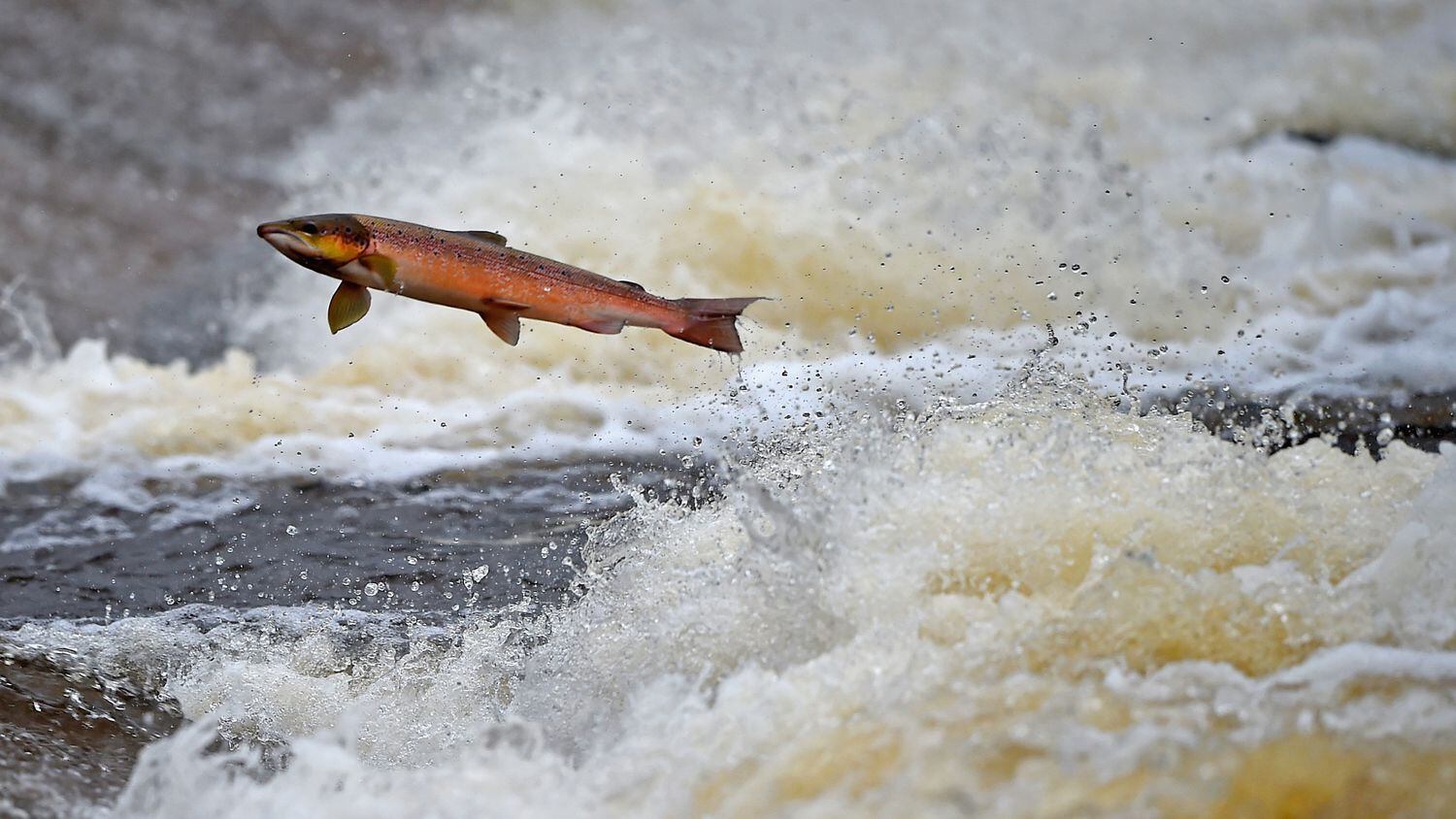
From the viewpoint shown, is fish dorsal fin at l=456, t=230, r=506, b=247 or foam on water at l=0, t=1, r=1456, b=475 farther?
foam on water at l=0, t=1, r=1456, b=475

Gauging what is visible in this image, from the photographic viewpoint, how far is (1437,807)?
1685mm

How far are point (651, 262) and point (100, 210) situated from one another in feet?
9.97

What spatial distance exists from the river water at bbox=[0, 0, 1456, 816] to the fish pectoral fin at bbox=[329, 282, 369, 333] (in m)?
0.59

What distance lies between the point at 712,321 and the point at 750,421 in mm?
2851

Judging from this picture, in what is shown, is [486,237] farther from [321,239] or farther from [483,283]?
[321,239]

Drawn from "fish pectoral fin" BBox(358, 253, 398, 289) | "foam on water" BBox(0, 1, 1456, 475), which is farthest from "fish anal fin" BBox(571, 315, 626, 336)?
"foam on water" BBox(0, 1, 1456, 475)

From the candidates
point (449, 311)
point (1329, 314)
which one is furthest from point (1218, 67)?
point (449, 311)

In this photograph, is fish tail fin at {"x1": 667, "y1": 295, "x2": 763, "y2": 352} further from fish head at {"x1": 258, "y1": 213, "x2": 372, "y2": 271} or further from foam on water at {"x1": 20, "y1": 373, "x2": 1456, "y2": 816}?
fish head at {"x1": 258, "y1": 213, "x2": 372, "y2": 271}

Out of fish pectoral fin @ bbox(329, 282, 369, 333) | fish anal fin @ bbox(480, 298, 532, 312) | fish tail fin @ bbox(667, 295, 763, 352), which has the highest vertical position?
fish pectoral fin @ bbox(329, 282, 369, 333)

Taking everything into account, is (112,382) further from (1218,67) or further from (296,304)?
(1218,67)

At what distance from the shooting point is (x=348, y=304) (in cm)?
211

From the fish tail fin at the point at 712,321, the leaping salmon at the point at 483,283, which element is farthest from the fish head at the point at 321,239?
the fish tail fin at the point at 712,321

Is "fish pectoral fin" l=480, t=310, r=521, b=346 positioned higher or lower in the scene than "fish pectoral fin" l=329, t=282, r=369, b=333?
lower

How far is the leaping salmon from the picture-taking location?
207 cm
